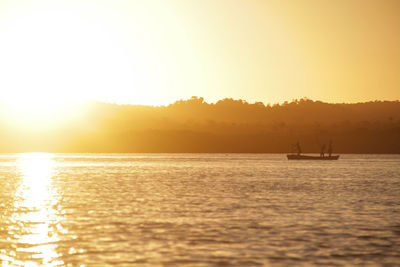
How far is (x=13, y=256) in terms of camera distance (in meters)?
27.3

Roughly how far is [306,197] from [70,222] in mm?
33652

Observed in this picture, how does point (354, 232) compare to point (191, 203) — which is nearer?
point (354, 232)

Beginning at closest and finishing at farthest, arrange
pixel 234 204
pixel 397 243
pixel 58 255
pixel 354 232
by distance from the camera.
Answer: pixel 58 255
pixel 397 243
pixel 354 232
pixel 234 204

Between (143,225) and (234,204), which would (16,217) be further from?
(234,204)

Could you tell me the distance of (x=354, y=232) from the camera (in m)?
36.2

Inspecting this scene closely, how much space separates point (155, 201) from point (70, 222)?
19.4 meters

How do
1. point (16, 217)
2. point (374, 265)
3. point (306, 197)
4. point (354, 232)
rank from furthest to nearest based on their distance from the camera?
point (306, 197) → point (16, 217) → point (354, 232) → point (374, 265)

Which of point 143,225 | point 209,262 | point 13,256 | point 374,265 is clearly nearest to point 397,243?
point 374,265

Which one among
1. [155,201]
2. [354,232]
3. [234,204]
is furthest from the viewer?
[155,201]

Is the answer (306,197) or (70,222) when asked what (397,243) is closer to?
(70,222)

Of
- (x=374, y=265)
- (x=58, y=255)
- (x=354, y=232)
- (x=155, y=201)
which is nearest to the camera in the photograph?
(x=374, y=265)

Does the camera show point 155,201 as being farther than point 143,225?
Yes

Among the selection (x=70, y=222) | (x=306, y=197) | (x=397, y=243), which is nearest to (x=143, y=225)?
(x=70, y=222)

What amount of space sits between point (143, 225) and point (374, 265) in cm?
1827
